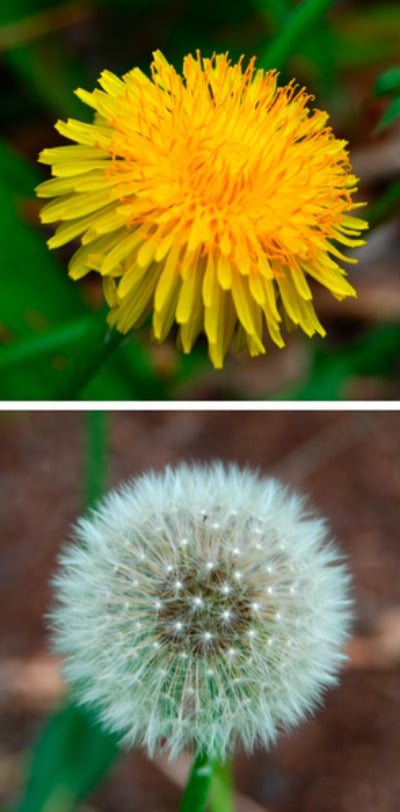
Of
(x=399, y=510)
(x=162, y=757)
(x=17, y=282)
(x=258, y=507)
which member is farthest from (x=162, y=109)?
(x=399, y=510)

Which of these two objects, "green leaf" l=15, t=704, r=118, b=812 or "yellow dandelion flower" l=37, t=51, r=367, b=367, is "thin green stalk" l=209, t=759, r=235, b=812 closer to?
"green leaf" l=15, t=704, r=118, b=812

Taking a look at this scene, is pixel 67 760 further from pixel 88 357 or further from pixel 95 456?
pixel 88 357

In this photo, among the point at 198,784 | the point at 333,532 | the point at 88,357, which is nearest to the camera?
the point at 198,784

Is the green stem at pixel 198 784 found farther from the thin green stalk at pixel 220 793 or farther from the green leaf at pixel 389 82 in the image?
the green leaf at pixel 389 82

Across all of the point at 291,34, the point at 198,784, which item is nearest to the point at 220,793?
the point at 198,784

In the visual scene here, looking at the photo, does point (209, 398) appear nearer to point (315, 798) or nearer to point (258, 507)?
point (315, 798)

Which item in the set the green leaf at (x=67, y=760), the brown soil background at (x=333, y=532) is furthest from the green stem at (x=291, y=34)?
the brown soil background at (x=333, y=532)
